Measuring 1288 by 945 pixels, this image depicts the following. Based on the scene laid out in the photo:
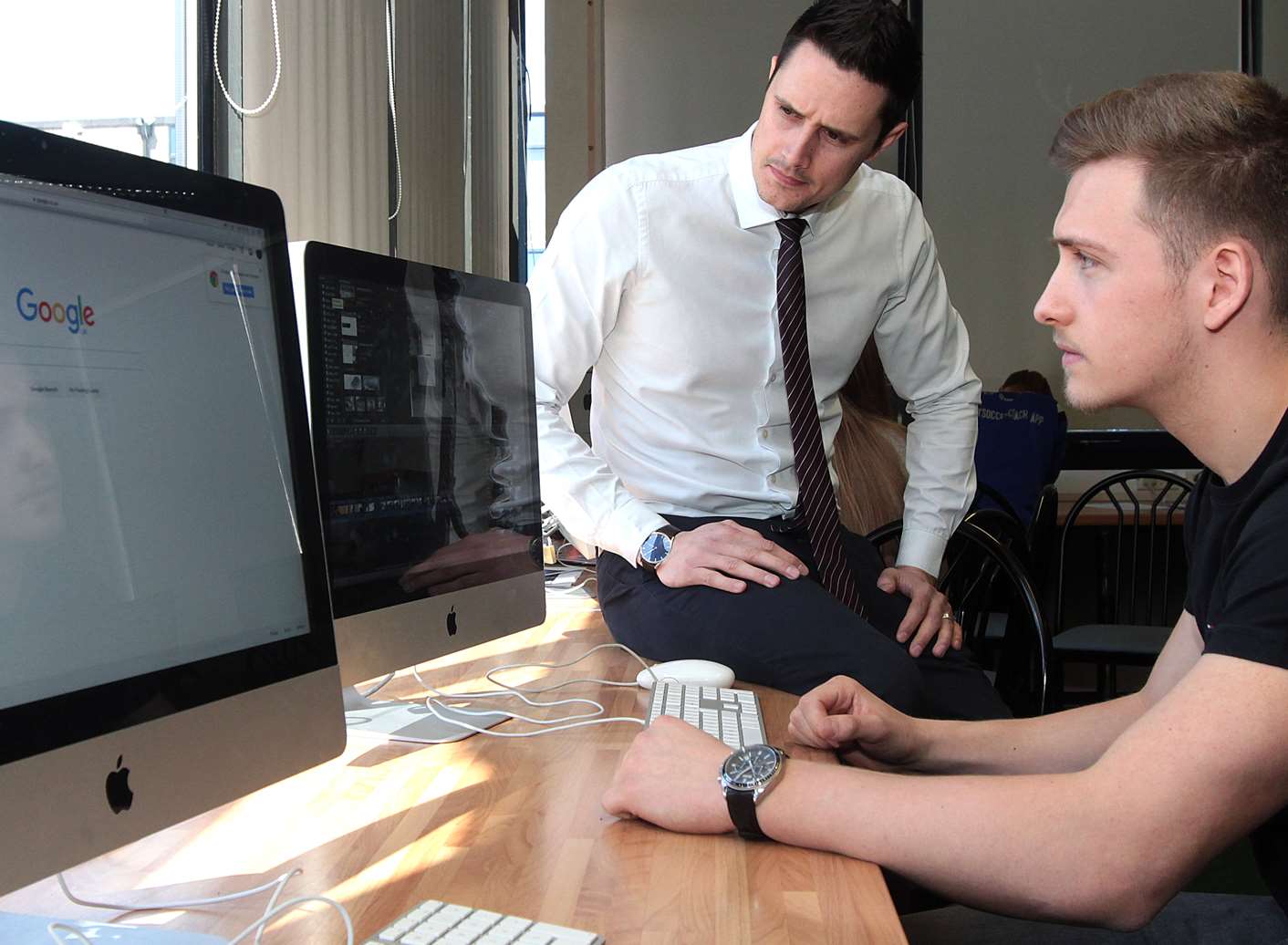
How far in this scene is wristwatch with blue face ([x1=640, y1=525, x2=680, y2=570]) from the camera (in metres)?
1.63

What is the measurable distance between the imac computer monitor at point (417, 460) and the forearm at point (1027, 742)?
0.48 m

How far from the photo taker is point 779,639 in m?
1.41

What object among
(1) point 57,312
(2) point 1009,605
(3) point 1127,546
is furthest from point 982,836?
(3) point 1127,546

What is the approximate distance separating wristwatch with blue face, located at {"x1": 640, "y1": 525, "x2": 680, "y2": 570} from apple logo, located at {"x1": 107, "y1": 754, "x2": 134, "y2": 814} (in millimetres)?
951

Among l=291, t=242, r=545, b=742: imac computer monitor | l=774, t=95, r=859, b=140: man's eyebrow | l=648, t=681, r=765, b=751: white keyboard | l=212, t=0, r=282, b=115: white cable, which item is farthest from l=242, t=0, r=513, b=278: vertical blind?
l=648, t=681, r=765, b=751: white keyboard

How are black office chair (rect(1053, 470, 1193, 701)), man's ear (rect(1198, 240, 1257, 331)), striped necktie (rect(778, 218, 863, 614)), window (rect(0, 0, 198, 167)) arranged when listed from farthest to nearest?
black office chair (rect(1053, 470, 1193, 701)), window (rect(0, 0, 198, 167)), striped necktie (rect(778, 218, 863, 614)), man's ear (rect(1198, 240, 1257, 331))

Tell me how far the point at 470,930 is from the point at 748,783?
27 cm

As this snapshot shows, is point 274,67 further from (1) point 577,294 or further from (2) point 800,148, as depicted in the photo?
(2) point 800,148

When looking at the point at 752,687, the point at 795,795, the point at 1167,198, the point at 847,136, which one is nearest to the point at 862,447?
the point at 847,136

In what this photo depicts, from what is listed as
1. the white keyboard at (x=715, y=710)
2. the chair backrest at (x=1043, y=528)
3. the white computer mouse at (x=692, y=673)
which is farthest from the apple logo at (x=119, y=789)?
the chair backrest at (x=1043, y=528)

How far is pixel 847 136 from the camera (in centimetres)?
182

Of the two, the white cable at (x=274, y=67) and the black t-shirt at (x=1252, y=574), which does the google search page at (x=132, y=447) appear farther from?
the white cable at (x=274, y=67)

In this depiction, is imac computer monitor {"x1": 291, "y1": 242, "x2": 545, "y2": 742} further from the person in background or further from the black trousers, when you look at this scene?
the person in background

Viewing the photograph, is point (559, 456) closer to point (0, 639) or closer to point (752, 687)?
point (752, 687)
